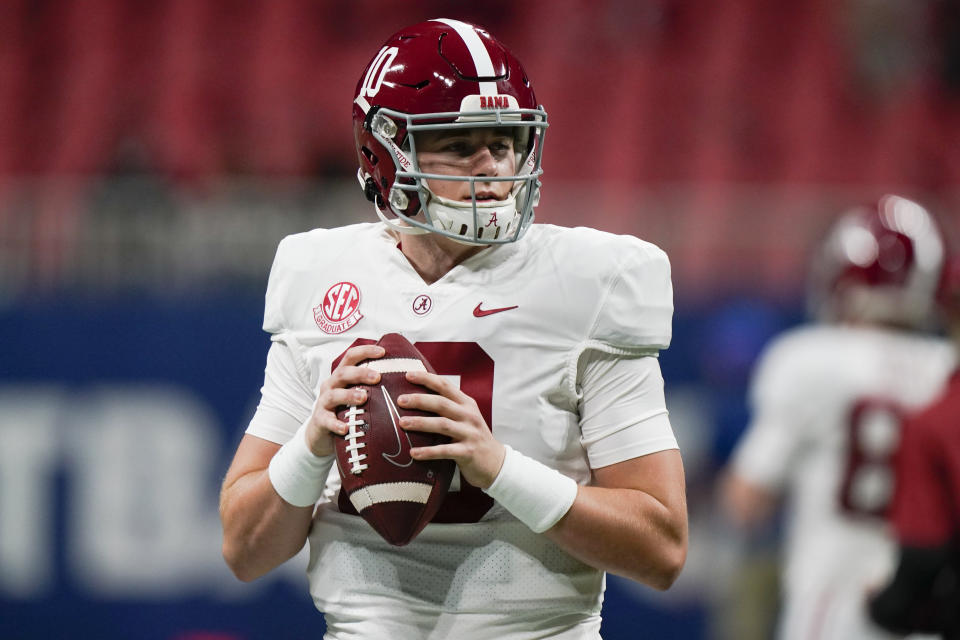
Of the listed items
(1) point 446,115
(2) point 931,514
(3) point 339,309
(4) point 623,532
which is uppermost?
(1) point 446,115

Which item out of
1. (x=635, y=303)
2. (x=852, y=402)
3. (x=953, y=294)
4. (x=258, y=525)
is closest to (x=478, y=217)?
(x=635, y=303)

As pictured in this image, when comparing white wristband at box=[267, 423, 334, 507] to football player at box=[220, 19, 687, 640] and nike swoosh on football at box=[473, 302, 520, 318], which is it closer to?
football player at box=[220, 19, 687, 640]

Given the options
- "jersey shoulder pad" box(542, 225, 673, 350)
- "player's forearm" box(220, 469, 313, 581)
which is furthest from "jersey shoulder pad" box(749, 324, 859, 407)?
"player's forearm" box(220, 469, 313, 581)

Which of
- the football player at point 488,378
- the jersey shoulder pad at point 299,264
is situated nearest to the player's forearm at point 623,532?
the football player at point 488,378

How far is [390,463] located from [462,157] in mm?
446

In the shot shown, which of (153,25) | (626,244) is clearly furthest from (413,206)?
(153,25)

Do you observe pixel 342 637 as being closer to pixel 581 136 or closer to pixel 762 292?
pixel 762 292

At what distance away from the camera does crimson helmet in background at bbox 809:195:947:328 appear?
3057 millimetres

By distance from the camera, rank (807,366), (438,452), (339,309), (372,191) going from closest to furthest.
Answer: (438,452), (339,309), (372,191), (807,366)

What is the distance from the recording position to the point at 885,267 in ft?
10.0

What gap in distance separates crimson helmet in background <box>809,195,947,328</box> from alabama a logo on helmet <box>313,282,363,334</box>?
5.96 feet

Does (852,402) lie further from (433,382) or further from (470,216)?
(433,382)

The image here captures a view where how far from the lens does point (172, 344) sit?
12.8 ft

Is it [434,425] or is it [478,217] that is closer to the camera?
[434,425]
